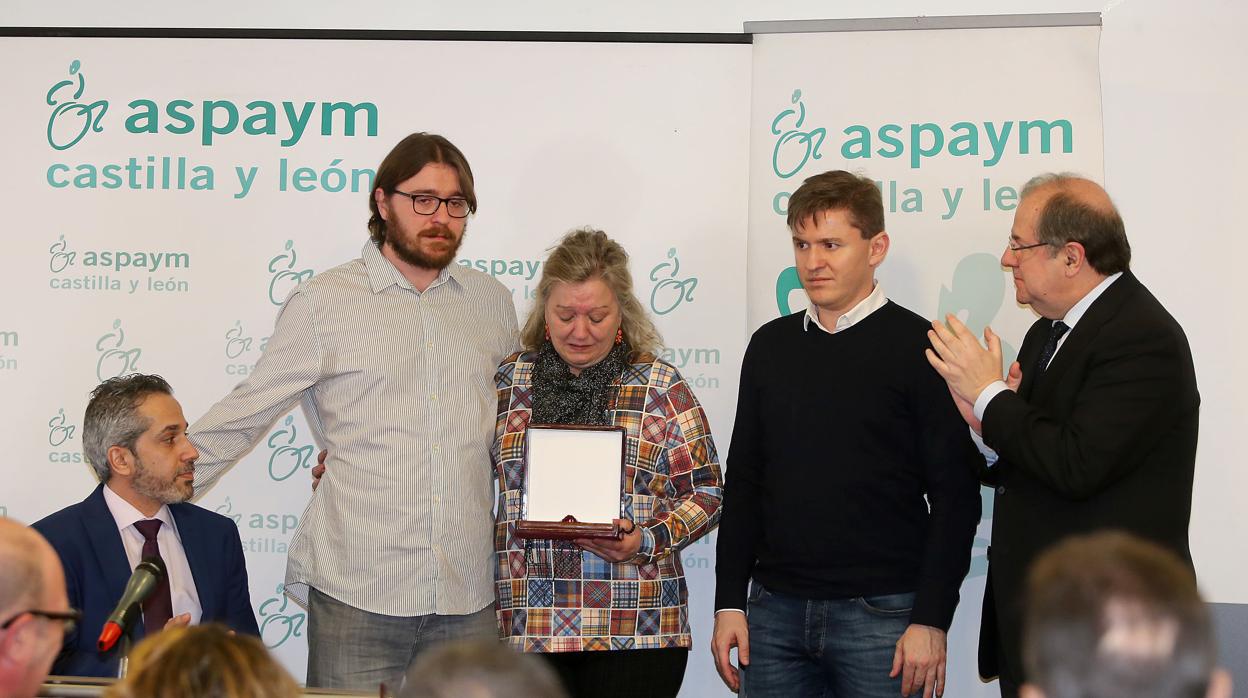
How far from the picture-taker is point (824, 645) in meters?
3.43

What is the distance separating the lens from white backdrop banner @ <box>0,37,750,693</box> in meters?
4.67

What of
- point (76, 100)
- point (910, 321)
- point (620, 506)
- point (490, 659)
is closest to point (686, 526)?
point (620, 506)

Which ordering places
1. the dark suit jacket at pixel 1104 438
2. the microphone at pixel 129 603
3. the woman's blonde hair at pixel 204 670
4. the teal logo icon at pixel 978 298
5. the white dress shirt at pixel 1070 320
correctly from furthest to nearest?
the teal logo icon at pixel 978 298 < the white dress shirt at pixel 1070 320 < the dark suit jacket at pixel 1104 438 < the microphone at pixel 129 603 < the woman's blonde hair at pixel 204 670

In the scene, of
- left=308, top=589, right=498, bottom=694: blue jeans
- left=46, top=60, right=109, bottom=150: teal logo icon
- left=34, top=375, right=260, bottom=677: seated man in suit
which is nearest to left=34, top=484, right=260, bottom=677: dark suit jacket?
left=34, top=375, right=260, bottom=677: seated man in suit

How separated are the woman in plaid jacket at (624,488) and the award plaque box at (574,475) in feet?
0.17

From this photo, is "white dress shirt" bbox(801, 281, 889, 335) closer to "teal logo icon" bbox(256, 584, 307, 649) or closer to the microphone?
the microphone

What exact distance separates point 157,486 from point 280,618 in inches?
51.2

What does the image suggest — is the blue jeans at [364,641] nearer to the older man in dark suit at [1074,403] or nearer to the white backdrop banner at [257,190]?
the white backdrop banner at [257,190]

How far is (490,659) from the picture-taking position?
1470mm

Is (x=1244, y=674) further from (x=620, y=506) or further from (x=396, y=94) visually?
(x=396, y=94)

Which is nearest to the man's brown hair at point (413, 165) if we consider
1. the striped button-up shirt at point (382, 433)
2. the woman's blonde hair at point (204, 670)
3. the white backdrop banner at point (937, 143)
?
the striped button-up shirt at point (382, 433)

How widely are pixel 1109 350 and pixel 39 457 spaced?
4.04 m

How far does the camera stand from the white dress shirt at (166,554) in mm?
3594

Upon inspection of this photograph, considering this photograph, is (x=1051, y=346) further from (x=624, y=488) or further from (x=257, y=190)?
(x=257, y=190)
